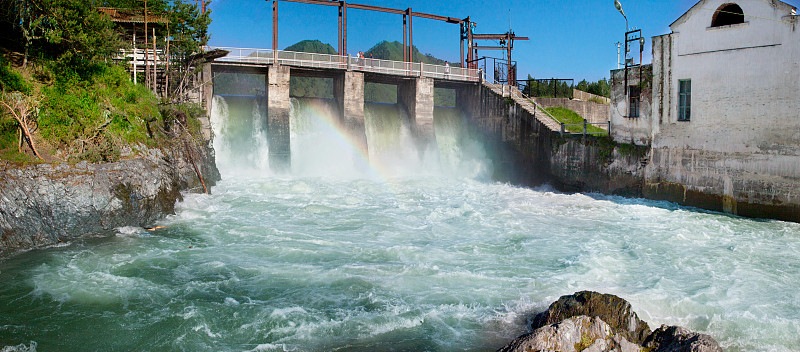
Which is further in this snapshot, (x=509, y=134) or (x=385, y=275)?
(x=509, y=134)

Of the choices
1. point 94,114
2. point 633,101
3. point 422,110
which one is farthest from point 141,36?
point 633,101

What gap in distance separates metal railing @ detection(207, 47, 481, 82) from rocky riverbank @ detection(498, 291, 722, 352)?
76.1 ft

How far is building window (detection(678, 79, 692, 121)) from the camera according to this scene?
67.8 feet

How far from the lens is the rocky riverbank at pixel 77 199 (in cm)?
1266

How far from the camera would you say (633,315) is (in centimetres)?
838

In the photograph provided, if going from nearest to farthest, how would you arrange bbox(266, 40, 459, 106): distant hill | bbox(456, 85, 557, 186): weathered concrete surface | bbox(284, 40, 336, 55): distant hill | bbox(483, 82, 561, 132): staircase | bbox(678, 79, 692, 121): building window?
bbox(678, 79, 692, 121): building window
bbox(483, 82, 561, 132): staircase
bbox(456, 85, 557, 186): weathered concrete surface
bbox(266, 40, 459, 106): distant hill
bbox(284, 40, 336, 55): distant hill

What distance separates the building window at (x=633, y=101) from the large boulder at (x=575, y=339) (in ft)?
55.6

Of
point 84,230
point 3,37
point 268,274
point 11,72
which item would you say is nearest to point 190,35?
point 3,37

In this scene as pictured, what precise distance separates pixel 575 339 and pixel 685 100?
16.6 metres

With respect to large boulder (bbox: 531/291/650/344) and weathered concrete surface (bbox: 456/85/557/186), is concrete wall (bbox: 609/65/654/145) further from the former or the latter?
large boulder (bbox: 531/291/650/344)

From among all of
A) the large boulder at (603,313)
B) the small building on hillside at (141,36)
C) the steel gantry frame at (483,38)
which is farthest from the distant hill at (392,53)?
the large boulder at (603,313)

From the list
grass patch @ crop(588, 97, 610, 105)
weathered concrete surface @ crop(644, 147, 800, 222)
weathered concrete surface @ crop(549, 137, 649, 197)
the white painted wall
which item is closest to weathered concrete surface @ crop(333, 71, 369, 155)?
→ weathered concrete surface @ crop(549, 137, 649, 197)

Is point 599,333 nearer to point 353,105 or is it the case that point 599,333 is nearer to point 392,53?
point 353,105

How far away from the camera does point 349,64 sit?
98.9 feet
